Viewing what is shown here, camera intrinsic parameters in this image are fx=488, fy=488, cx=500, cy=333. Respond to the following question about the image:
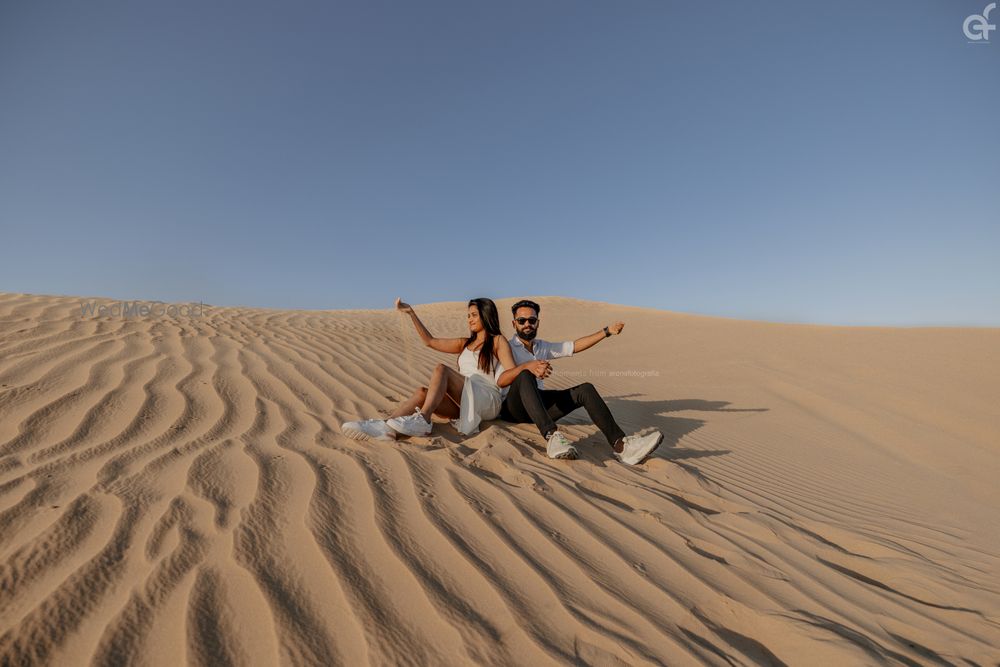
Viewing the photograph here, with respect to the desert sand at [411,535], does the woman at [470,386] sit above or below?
above

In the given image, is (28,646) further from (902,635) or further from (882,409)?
(882,409)

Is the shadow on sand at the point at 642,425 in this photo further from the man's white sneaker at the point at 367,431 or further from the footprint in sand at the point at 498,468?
the man's white sneaker at the point at 367,431

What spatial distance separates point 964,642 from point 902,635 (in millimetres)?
238

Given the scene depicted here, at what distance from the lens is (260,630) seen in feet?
4.41

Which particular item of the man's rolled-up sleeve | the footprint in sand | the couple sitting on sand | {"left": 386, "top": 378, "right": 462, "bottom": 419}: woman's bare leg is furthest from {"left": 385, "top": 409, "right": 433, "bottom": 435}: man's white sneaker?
the man's rolled-up sleeve

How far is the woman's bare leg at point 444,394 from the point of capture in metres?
3.33

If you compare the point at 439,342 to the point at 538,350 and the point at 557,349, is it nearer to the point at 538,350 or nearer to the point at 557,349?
the point at 538,350

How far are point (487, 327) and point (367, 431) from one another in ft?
3.94

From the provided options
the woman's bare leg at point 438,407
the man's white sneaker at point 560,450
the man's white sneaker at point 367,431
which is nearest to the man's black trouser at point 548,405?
the man's white sneaker at point 560,450

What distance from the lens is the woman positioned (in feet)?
11.0

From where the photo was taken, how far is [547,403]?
12.2 ft

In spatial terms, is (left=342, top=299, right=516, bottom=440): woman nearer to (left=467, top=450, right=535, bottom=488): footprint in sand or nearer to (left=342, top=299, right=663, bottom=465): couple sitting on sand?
(left=342, top=299, right=663, bottom=465): couple sitting on sand

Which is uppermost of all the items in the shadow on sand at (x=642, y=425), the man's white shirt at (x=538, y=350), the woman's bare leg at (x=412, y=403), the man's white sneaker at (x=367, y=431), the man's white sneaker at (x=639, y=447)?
the man's white shirt at (x=538, y=350)

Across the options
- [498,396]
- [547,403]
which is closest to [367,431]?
[498,396]
